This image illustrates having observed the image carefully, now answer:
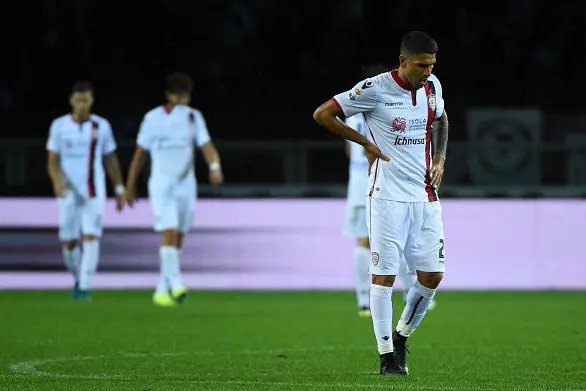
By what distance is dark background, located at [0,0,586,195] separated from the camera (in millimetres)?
20594

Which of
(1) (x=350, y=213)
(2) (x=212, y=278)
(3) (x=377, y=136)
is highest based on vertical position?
(3) (x=377, y=136)

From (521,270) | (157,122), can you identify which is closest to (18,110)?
(157,122)

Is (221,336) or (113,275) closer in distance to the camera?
(221,336)

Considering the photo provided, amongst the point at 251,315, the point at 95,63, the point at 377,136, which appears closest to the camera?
the point at 377,136

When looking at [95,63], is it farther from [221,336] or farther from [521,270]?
[221,336]

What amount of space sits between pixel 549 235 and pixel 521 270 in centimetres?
53

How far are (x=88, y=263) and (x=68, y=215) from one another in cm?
68

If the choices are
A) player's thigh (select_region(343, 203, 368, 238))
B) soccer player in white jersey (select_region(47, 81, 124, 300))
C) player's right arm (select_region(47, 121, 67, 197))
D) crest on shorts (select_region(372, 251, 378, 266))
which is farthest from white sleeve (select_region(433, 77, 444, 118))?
player's right arm (select_region(47, 121, 67, 197))

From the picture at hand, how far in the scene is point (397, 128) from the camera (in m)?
7.54

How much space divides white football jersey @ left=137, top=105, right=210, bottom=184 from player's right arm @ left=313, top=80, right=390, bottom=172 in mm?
6666

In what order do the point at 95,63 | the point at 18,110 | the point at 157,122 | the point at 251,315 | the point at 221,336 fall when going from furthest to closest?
the point at 95,63
the point at 18,110
the point at 157,122
the point at 251,315
the point at 221,336

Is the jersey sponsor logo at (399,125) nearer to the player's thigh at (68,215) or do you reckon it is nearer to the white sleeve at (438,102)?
the white sleeve at (438,102)

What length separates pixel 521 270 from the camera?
16.1m

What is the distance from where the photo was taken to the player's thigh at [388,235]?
754cm
